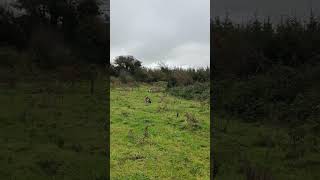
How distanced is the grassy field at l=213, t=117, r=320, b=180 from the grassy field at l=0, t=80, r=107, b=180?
2.52 metres

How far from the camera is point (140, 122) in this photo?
1232 cm

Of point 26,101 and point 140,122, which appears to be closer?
point 140,122

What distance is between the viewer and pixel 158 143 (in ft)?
32.9

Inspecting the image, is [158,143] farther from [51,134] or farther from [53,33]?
[53,33]

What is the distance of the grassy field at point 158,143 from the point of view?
8125mm

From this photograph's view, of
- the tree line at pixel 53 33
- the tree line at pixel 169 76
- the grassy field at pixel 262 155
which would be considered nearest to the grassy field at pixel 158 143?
the grassy field at pixel 262 155

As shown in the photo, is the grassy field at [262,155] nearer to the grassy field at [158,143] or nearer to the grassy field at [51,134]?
the grassy field at [158,143]

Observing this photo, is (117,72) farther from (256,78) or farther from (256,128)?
(256,128)

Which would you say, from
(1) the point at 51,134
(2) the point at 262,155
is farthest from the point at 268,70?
(1) the point at 51,134

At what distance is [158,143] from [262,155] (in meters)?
2.31

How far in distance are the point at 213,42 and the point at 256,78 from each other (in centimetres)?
624

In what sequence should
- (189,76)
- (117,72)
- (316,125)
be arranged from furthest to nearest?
1. (117,72)
2. (189,76)
3. (316,125)

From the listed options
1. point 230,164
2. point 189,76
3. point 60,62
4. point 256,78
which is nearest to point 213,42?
point 189,76

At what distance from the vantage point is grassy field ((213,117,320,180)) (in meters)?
8.08
